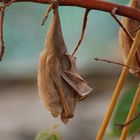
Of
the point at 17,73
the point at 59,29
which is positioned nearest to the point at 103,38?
the point at 17,73

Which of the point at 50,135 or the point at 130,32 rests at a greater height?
the point at 130,32

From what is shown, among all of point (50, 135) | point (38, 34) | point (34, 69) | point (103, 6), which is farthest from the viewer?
point (34, 69)

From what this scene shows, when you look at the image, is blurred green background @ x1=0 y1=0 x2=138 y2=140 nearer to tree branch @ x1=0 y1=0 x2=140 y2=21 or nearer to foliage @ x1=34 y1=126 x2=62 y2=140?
foliage @ x1=34 y1=126 x2=62 y2=140

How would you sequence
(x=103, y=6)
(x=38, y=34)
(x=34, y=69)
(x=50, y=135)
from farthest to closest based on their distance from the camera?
1. (x=34, y=69)
2. (x=38, y=34)
3. (x=50, y=135)
4. (x=103, y=6)

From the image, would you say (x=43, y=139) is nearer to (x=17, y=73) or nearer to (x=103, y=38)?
(x=103, y=38)

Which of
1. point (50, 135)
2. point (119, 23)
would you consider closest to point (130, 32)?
point (119, 23)

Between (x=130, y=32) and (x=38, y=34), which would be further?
(x=38, y=34)

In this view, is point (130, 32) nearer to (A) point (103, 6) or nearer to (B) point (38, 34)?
(A) point (103, 6)
